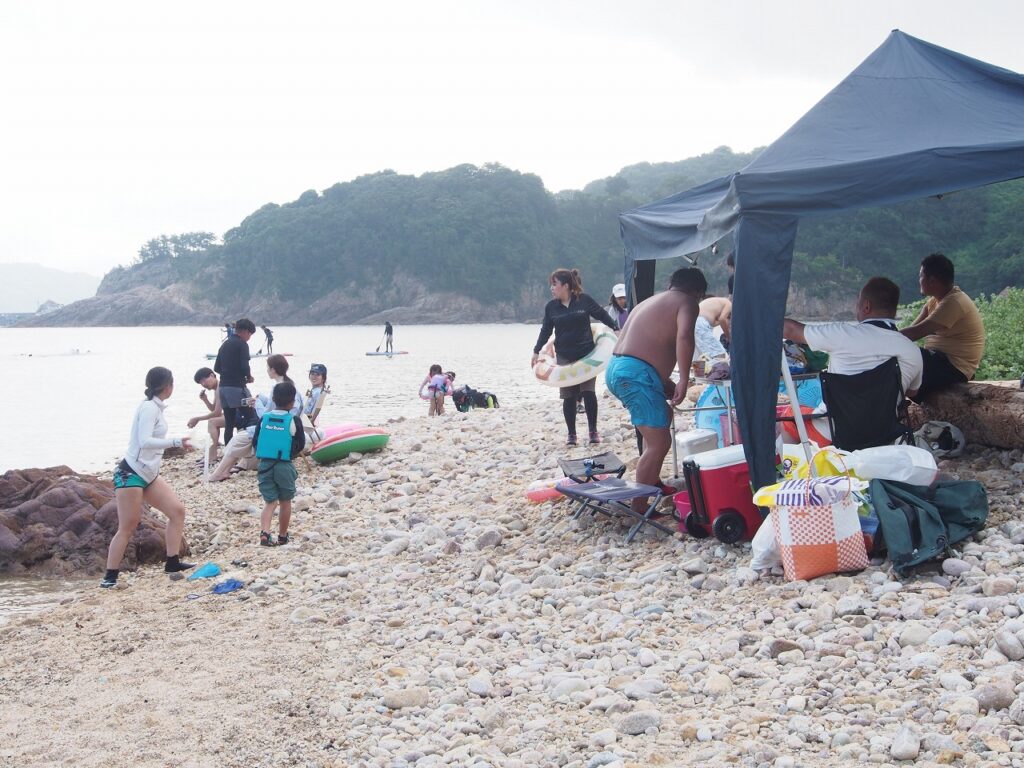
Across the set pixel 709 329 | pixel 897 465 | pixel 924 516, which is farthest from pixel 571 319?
pixel 924 516

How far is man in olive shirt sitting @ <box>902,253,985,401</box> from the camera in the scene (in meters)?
6.52

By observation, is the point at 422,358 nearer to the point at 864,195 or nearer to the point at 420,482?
the point at 420,482

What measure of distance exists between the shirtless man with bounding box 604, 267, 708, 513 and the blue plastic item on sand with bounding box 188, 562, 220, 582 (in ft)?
11.2

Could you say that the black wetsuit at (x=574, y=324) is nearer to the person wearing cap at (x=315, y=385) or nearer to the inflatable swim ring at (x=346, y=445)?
the inflatable swim ring at (x=346, y=445)

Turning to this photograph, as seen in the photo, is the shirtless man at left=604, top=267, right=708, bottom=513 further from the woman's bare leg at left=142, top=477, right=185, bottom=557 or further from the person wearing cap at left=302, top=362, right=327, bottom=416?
the person wearing cap at left=302, top=362, right=327, bottom=416

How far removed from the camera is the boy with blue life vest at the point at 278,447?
7.51 meters

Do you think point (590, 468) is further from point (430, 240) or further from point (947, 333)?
point (430, 240)

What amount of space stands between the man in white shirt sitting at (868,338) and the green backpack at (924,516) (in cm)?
95

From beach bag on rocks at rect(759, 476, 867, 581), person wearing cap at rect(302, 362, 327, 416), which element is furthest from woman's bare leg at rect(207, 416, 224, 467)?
beach bag on rocks at rect(759, 476, 867, 581)

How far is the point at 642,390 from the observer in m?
6.16

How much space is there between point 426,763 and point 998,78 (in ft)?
18.8

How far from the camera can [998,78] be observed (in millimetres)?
6266

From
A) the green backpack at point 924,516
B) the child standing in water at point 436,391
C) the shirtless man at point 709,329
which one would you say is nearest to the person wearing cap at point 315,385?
the child standing in water at point 436,391

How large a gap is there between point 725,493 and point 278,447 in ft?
12.1
